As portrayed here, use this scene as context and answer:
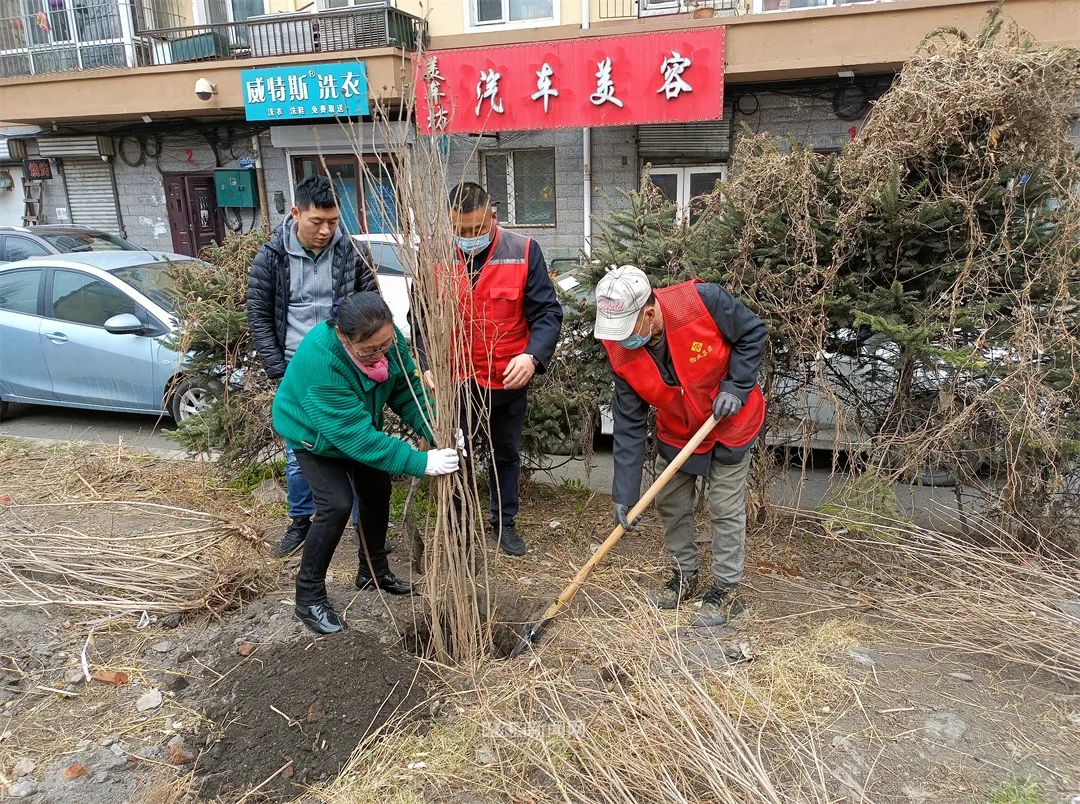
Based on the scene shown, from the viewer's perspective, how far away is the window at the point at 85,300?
613cm

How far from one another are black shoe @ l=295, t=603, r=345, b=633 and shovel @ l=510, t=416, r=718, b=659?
2.30 ft

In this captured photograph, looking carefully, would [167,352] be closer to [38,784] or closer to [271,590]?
[271,590]

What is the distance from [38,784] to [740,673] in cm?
223

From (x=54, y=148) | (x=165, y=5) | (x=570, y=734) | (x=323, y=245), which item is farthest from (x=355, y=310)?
(x=54, y=148)

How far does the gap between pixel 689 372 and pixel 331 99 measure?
958 cm

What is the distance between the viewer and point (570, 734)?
226cm

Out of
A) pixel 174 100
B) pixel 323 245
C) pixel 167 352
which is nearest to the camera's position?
pixel 323 245

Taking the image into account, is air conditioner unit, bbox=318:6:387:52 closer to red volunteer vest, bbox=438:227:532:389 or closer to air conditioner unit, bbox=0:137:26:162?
air conditioner unit, bbox=0:137:26:162

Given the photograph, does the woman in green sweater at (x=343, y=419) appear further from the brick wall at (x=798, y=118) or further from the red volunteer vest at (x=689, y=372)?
the brick wall at (x=798, y=118)

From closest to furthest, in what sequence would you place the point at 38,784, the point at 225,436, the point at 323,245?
the point at 38,784 < the point at 323,245 < the point at 225,436

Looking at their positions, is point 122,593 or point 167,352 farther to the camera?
point 167,352

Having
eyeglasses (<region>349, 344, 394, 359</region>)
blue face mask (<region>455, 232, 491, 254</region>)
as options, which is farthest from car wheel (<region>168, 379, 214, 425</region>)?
eyeglasses (<region>349, 344, 394, 359</region>)

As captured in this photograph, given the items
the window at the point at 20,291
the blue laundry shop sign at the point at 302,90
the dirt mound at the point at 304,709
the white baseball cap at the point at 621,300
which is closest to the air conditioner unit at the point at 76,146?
the blue laundry shop sign at the point at 302,90

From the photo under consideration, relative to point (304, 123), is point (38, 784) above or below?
below
